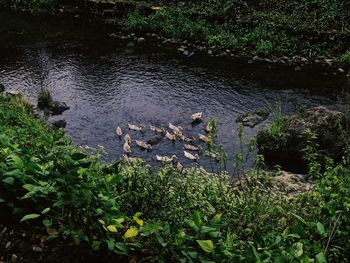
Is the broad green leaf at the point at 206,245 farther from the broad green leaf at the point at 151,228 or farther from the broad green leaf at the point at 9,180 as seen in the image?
the broad green leaf at the point at 9,180

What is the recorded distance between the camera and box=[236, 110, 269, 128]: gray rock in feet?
40.0

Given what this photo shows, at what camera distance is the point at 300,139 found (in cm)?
1052

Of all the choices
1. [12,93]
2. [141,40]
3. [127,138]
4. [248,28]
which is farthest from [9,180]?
[248,28]

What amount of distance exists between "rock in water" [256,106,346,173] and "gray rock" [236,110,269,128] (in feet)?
3.84

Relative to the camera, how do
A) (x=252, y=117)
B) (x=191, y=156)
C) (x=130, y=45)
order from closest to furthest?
(x=191, y=156), (x=252, y=117), (x=130, y=45)

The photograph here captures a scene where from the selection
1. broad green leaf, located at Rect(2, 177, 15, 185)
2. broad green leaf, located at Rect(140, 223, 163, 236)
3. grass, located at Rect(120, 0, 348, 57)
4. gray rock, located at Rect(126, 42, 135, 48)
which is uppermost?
broad green leaf, located at Rect(2, 177, 15, 185)

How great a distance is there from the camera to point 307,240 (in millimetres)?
3965

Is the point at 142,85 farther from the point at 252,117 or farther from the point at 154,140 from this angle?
the point at 252,117

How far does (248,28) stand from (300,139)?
28.4 ft

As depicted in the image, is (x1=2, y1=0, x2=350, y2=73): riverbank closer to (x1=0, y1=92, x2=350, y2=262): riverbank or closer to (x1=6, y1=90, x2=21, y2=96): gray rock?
(x1=6, y1=90, x2=21, y2=96): gray rock

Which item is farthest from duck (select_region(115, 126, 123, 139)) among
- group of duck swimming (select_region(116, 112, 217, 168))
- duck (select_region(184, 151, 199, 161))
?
duck (select_region(184, 151, 199, 161))

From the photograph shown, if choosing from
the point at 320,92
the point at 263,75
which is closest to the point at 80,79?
the point at 263,75

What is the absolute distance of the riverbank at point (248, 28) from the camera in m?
16.7

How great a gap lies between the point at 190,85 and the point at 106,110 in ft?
10.1
